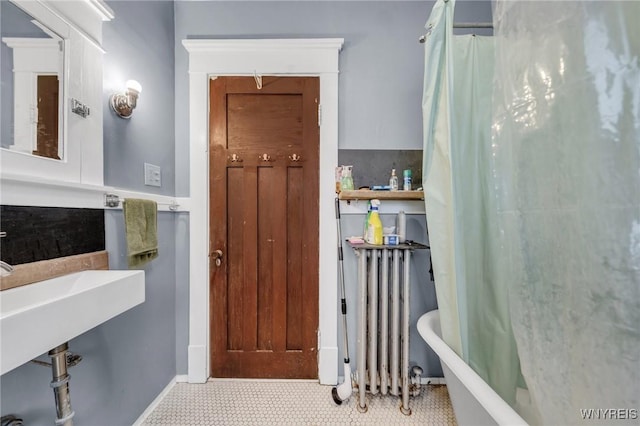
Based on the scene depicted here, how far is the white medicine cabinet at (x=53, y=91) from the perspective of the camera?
31.1 inches

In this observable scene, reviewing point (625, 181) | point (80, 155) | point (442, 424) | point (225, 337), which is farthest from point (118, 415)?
point (625, 181)

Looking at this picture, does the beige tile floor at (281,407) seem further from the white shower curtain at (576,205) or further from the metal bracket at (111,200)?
the metal bracket at (111,200)

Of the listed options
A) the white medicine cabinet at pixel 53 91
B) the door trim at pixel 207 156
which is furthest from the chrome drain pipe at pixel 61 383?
the door trim at pixel 207 156

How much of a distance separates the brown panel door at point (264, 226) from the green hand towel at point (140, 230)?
0.41 meters

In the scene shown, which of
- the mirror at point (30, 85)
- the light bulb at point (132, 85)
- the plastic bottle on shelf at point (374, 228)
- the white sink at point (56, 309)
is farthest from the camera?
the plastic bottle on shelf at point (374, 228)

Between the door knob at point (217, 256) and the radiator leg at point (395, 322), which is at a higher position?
the door knob at point (217, 256)

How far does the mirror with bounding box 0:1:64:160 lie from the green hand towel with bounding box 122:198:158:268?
33cm

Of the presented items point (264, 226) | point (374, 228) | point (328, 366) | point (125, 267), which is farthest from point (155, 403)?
point (374, 228)

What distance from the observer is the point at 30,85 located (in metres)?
0.85

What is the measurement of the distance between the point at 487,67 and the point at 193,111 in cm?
171

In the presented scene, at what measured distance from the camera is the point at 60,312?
636 millimetres

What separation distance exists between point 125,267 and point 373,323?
133cm

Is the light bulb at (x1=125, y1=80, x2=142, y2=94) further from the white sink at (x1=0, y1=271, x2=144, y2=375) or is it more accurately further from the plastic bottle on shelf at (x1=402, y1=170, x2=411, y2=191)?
the plastic bottle on shelf at (x1=402, y1=170, x2=411, y2=191)

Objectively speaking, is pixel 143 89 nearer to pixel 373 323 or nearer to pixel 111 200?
pixel 111 200
